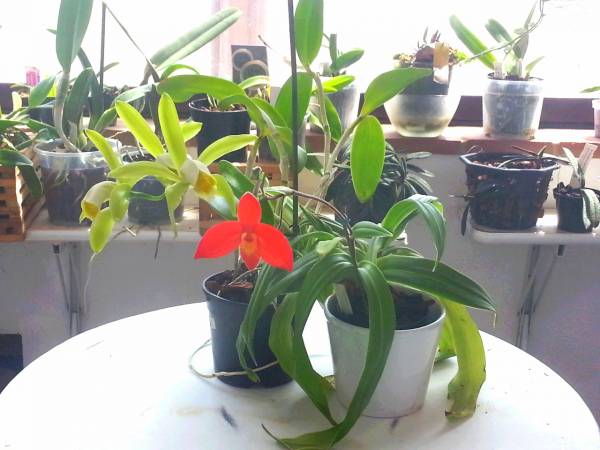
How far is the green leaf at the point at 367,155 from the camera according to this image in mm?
775

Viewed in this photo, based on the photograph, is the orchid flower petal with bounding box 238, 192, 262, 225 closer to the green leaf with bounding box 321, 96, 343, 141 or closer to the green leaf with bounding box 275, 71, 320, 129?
the green leaf with bounding box 275, 71, 320, 129

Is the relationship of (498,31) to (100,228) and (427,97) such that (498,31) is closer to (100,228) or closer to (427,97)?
(427,97)

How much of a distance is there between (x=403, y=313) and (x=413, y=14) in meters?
0.97

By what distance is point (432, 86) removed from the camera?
136 centimetres

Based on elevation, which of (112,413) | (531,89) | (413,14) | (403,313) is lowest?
(112,413)

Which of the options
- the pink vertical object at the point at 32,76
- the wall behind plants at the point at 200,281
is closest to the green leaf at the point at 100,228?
the wall behind plants at the point at 200,281

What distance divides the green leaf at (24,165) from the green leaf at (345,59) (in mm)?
568

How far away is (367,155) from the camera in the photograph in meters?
0.78

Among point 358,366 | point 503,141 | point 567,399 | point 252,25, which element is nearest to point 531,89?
point 503,141

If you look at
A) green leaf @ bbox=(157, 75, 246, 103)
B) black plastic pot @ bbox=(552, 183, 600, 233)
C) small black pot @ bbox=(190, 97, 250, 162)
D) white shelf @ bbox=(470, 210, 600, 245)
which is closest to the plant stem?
small black pot @ bbox=(190, 97, 250, 162)

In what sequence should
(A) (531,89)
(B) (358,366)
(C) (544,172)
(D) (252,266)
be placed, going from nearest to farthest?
(D) (252,266) → (B) (358,366) → (C) (544,172) → (A) (531,89)

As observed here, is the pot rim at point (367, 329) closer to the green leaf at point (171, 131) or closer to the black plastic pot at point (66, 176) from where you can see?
the green leaf at point (171, 131)

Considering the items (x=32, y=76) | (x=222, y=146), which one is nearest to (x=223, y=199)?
(x=222, y=146)

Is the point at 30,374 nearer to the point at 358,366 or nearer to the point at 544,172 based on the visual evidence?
the point at 358,366
